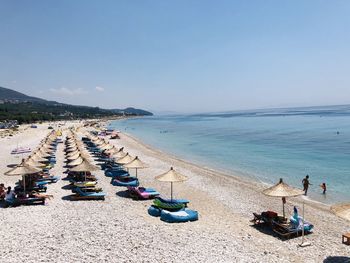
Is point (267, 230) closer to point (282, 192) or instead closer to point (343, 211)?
point (282, 192)

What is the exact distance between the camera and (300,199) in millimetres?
19297

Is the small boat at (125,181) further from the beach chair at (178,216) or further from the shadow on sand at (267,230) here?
the shadow on sand at (267,230)

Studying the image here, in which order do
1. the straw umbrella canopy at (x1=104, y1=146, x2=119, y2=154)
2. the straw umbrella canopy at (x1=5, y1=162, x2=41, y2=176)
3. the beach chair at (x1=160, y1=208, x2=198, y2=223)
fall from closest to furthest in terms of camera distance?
the beach chair at (x1=160, y1=208, x2=198, y2=223) → the straw umbrella canopy at (x1=5, y1=162, x2=41, y2=176) → the straw umbrella canopy at (x1=104, y1=146, x2=119, y2=154)

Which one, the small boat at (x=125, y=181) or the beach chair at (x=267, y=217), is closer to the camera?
the beach chair at (x=267, y=217)

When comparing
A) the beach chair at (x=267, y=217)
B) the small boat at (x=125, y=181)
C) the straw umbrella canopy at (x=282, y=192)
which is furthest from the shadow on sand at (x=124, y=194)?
the straw umbrella canopy at (x=282, y=192)

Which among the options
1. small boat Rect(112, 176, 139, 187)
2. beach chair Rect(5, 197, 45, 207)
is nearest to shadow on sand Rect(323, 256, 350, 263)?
beach chair Rect(5, 197, 45, 207)

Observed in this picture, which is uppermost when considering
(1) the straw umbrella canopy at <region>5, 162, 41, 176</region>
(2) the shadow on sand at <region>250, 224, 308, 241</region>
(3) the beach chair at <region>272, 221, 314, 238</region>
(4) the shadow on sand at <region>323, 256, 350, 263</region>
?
(1) the straw umbrella canopy at <region>5, 162, 41, 176</region>

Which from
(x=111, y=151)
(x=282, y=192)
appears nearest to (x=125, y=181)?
(x=111, y=151)

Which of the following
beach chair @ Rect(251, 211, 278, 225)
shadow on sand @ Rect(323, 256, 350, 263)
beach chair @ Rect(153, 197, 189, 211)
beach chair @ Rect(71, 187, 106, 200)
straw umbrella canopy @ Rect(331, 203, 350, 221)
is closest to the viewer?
straw umbrella canopy @ Rect(331, 203, 350, 221)

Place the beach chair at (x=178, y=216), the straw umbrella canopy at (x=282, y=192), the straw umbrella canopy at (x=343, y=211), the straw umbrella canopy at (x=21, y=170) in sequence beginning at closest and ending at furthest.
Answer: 1. the straw umbrella canopy at (x=343, y=211)
2. the straw umbrella canopy at (x=282, y=192)
3. the beach chair at (x=178, y=216)
4. the straw umbrella canopy at (x=21, y=170)

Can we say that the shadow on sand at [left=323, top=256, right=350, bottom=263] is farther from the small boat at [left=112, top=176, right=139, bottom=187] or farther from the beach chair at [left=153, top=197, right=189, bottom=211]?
the small boat at [left=112, top=176, right=139, bottom=187]

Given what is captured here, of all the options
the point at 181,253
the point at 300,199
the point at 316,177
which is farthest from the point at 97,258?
the point at 316,177

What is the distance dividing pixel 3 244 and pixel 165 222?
591 centimetres

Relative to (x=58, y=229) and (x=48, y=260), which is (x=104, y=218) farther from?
(x=48, y=260)
